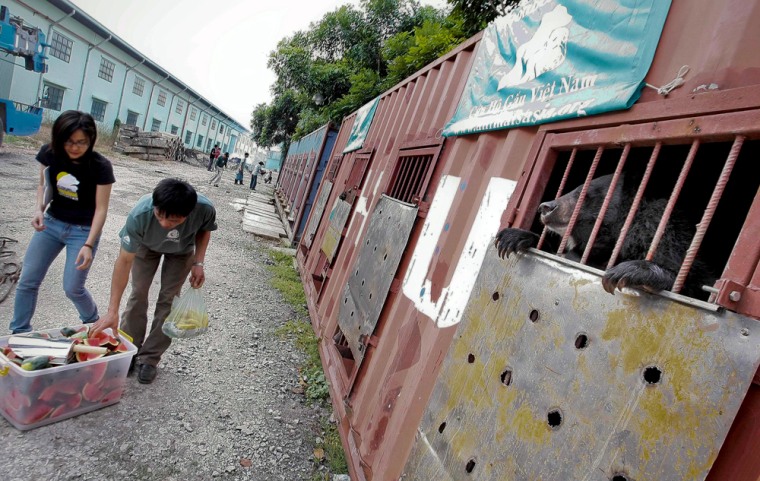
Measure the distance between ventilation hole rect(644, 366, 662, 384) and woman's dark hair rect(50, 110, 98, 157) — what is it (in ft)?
9.93

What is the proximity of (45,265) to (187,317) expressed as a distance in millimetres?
976

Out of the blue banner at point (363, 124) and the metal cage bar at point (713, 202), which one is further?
the blue banner at point (363, 124)

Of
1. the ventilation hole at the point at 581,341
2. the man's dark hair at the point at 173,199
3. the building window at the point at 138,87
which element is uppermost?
the building window at the point at 138,87

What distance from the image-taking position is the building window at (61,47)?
59.6 feet

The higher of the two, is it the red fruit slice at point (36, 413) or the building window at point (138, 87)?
the building window at point (138, 87)

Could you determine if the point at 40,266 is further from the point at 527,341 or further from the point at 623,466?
the point at 623,466

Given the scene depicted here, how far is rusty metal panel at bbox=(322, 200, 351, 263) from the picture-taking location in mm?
4750

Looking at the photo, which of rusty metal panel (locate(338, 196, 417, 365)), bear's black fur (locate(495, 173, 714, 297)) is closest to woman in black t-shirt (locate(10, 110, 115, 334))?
rusty metal panel (locate(338, 196, 417, 365))

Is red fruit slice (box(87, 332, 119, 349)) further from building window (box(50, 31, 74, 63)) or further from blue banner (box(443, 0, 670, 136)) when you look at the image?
building window (box(50, 31, 74, 63))

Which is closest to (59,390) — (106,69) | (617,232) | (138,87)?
(617,232)

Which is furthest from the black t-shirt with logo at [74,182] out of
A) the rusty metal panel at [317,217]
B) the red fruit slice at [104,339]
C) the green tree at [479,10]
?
the green tree at [479,10]

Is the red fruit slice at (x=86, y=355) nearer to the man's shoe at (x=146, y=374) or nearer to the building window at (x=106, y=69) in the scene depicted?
the man's shoe at (x=146, y=374)

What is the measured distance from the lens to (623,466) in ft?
3.42

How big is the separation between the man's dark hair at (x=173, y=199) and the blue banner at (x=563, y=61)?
173 centimetres
